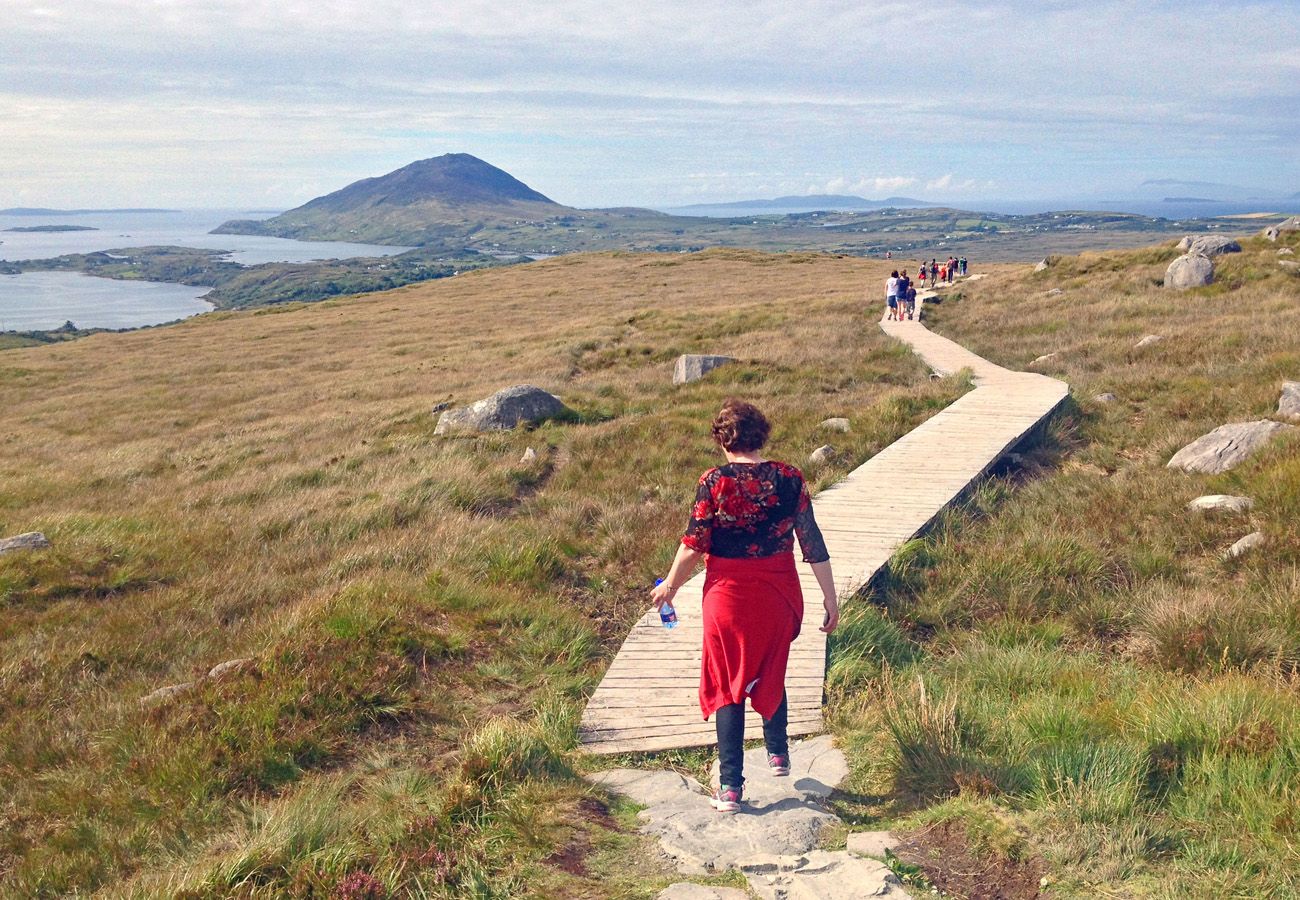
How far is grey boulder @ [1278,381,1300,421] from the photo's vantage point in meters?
11.5

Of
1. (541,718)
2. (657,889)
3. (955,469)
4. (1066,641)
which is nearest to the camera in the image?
(657,889)

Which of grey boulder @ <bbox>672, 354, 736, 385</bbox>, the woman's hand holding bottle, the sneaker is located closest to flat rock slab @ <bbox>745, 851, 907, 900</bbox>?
the sneaker

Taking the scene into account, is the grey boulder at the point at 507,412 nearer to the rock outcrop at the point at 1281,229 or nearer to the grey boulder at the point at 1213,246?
the grey boulder at the point at 1213,246

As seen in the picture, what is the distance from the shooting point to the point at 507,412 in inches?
646

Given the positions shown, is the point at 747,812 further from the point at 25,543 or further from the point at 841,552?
the point at 25,543

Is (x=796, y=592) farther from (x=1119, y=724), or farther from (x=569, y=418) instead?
(x=569, y=418)

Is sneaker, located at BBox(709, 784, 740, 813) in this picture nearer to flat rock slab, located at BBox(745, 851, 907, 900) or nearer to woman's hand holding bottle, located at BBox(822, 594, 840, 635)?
flat rock slab, located at BBox(745, 851, 907, 900)

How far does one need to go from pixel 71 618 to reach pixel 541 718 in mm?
5515

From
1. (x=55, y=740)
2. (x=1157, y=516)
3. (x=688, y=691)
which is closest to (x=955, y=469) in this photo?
(x=1157, y=516)

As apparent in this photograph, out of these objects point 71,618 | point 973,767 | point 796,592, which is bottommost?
point 71,618

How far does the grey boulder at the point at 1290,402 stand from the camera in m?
11.5

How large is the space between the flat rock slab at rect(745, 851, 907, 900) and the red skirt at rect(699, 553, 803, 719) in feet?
3.22

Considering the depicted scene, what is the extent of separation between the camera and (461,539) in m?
9.67

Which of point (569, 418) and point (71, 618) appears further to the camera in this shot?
point (569, 418)
